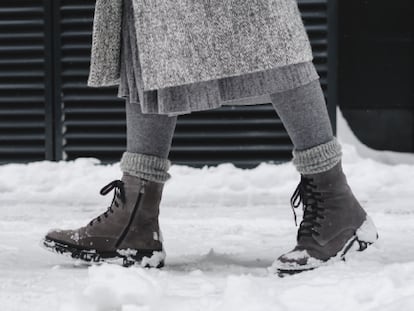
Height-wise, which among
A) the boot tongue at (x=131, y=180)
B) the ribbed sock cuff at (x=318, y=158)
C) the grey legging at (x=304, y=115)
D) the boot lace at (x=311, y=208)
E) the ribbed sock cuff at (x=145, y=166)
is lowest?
the boot lace at (x=311, y=208)

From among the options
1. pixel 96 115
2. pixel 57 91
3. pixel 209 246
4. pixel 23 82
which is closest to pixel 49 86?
pixel 57 91

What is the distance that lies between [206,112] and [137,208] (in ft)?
7.40

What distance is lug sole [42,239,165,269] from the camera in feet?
6.23

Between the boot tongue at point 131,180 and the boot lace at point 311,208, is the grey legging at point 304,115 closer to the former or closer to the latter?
the boot lace at point 311,208

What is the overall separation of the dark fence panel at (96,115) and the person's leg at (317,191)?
2.21 meters

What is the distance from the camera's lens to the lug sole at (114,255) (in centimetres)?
190

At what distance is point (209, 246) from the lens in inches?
88.7

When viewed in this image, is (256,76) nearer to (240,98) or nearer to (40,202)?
(240,98)

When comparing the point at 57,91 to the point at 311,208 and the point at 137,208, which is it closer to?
the point at 137,208

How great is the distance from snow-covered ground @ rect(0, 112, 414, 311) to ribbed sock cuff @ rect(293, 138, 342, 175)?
0.69ft

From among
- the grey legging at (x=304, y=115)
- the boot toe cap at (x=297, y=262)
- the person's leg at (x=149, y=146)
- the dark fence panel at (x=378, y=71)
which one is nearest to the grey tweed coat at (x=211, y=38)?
the grey legging at (x=304, y=115)

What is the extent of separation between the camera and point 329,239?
182 cm

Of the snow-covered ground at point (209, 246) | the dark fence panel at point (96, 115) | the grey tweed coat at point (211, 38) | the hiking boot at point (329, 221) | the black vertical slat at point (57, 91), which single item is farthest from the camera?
the black vertical slat at point (57, 91)

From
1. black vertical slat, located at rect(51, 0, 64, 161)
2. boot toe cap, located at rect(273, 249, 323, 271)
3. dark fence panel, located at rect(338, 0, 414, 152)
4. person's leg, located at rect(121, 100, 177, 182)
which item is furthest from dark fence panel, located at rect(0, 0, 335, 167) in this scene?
boot toe cap, located at rect(273, 249, 323, 271)
